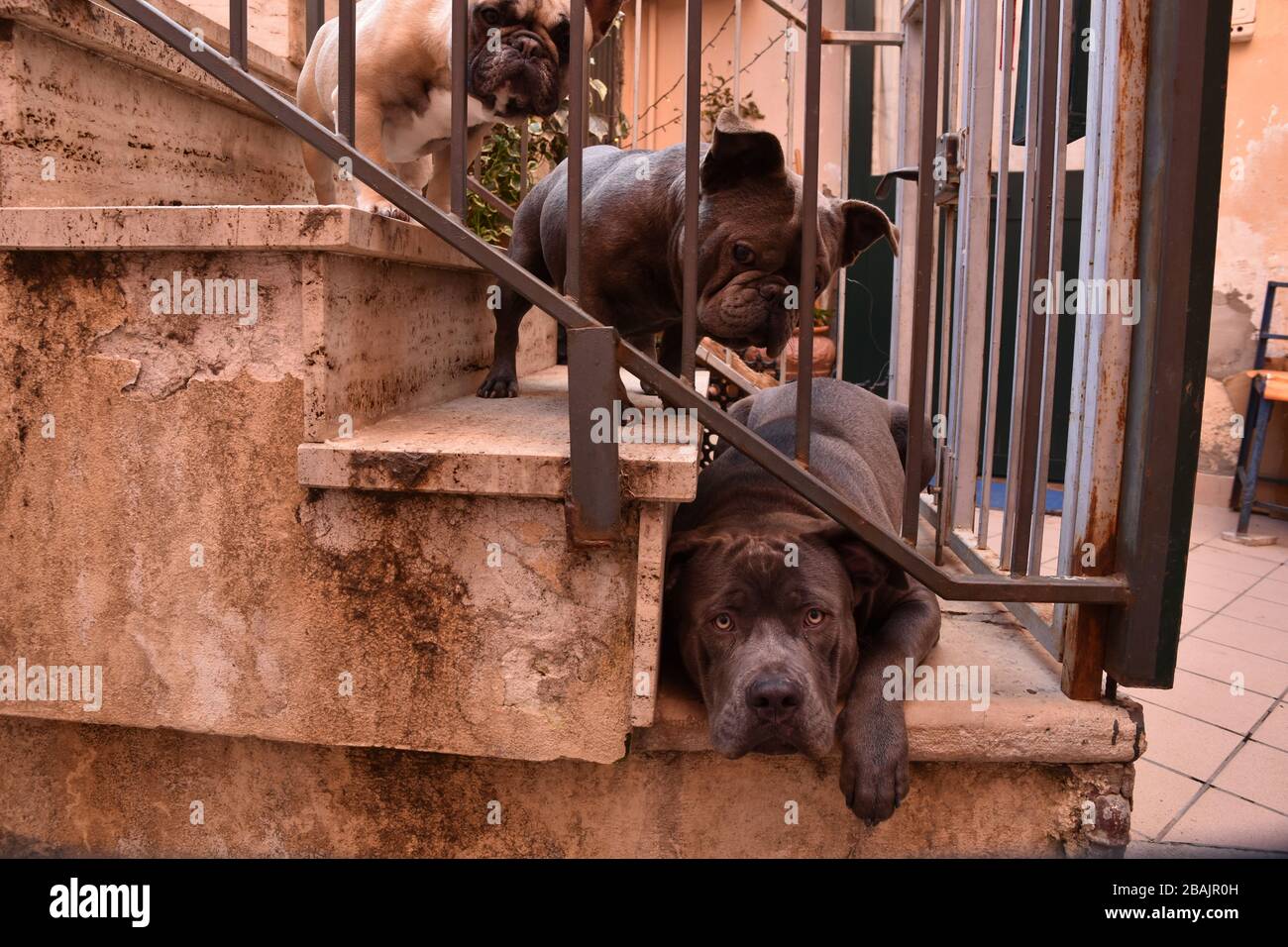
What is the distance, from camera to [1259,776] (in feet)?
10.9

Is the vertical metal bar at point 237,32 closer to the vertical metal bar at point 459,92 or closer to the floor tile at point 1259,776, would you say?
the vertical metal bar at point 459,92

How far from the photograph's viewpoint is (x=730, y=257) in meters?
2.56

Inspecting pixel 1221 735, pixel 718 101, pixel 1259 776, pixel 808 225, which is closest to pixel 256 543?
pixel 808 225

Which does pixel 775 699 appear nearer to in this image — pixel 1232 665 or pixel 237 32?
pixel 237 32

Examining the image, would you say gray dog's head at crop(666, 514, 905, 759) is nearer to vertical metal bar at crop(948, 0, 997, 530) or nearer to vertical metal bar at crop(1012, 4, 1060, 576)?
vertical metal bar at crop(1012, 4, 1060, 576)

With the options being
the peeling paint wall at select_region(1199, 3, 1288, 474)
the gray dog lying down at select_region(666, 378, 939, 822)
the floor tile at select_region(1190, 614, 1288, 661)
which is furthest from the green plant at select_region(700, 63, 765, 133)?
the gray dog lying down at select_region(666, 378, 939, 822)

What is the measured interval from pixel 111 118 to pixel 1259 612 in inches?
204

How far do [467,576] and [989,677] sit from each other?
45.1 inches

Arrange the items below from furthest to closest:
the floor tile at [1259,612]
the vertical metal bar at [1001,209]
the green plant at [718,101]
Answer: the green plant at [718,101], the floor tile at [1259,612], the vertical metal bar at [1001,209]

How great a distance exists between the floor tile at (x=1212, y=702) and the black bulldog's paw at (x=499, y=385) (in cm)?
254

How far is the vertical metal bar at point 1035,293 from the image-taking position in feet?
6.75

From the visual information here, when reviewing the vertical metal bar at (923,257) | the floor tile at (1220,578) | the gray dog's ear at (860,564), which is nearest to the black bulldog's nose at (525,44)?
the vertical metal bar at (923,257)
